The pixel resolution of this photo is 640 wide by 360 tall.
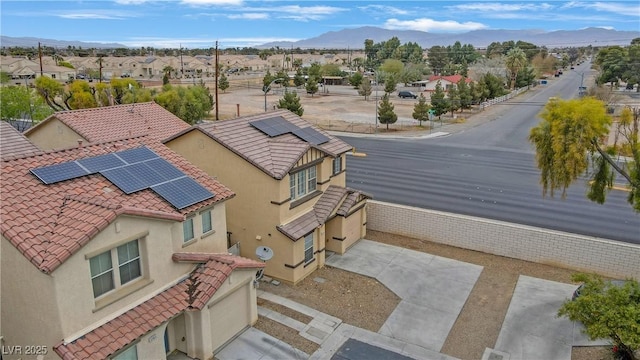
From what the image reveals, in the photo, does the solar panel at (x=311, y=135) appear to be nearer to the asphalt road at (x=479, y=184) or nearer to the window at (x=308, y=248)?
the window at (x=308, y=248)

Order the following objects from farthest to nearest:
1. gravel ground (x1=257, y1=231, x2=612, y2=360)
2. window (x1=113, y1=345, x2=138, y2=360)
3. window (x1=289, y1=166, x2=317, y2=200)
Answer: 1. window (x1=289, y1=166, x2=317, y2=200)
2. gravel ground (x1=257, y1=231, x2=612, y2=360)
3. window (x1=113, y1=345, x2=138, y2=360)

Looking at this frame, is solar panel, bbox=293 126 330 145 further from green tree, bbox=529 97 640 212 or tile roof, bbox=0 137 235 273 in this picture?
green tree, bbox=529 97 640 212

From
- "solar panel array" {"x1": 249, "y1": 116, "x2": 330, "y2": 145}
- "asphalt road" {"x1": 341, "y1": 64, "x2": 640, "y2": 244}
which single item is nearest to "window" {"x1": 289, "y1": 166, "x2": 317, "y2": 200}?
"solar panel array" {"x1": 249, "y1": 116, "x2": 330, "y2": 145}

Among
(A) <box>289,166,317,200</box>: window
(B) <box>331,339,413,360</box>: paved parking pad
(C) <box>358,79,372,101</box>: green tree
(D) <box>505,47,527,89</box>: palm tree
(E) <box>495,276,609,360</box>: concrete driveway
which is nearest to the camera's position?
(B) <box>331,339,413,360</box>: paved parking pad

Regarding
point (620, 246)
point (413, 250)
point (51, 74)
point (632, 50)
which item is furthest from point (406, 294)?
point (51, 74)

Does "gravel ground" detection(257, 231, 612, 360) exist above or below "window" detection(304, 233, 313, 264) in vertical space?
below

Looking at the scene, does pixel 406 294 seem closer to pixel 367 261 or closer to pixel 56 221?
pixel 367 261

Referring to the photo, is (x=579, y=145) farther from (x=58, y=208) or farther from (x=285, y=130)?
(x=58, y=208)

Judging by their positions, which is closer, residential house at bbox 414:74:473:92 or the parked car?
the parked car
